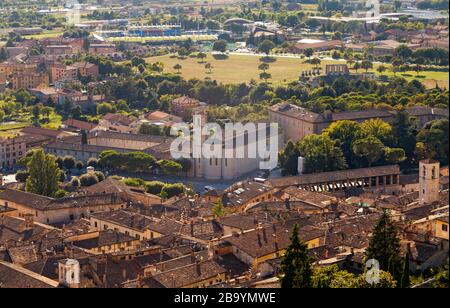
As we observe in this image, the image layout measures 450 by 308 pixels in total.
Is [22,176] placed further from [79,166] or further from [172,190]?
[172,190]

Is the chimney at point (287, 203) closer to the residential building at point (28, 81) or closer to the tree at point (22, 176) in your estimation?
the tree at point (22, 176)

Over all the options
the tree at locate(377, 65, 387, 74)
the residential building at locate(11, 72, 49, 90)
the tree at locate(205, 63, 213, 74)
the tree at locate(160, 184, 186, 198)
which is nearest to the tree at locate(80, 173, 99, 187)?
the tree at locate(160, 184, 186, 198)

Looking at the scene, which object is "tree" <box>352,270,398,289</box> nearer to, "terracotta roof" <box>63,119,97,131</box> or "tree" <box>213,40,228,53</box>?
"terracotta roof" <box>63,119,97,131</box>

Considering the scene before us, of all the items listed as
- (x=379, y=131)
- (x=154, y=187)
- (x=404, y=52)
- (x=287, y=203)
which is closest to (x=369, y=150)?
(x=379, y=131)

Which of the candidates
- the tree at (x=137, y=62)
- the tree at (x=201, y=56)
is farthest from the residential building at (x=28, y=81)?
the tree at (x=201, y=56)

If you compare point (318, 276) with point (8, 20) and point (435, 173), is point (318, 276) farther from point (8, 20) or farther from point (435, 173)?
point (8, 20)
